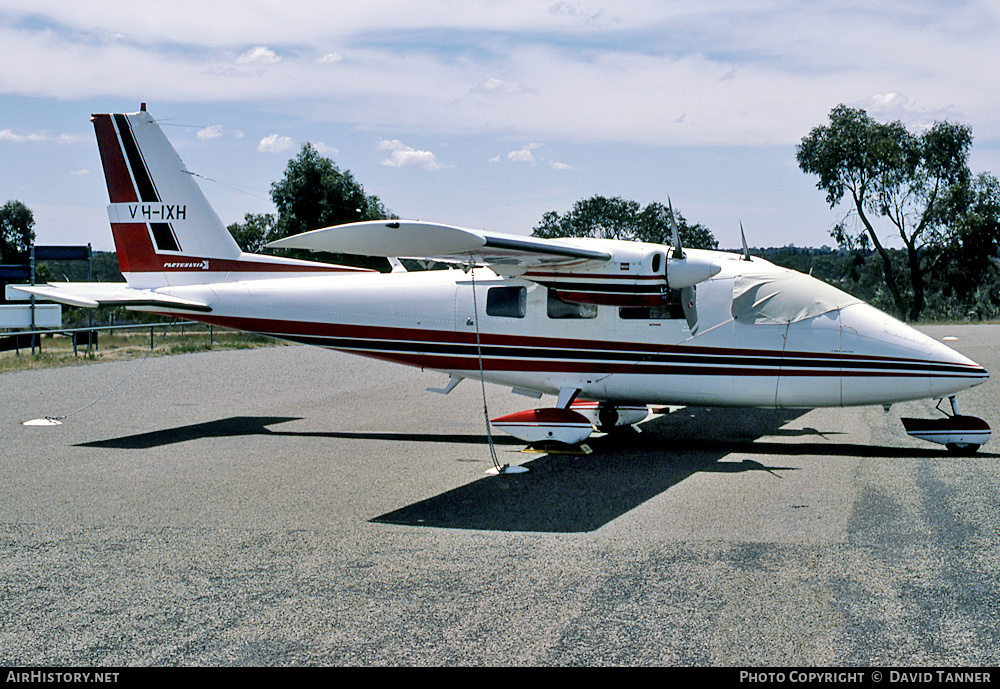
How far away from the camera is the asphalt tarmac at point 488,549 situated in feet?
17.1

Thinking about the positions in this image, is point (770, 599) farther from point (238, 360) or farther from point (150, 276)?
point (238, 360)

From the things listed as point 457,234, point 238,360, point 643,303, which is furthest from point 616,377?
point 238,360

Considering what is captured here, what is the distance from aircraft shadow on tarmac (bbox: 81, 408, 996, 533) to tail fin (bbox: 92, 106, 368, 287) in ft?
8.92

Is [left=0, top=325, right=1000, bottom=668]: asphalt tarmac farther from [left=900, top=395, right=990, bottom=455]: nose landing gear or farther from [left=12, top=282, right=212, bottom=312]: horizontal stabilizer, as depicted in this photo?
[left=12, top=282, right=212, bottom=312]: horizontal stabilizer

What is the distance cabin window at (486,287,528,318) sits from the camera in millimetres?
12859

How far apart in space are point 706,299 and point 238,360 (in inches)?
716

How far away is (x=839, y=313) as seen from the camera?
1170cm

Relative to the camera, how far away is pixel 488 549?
720 cm

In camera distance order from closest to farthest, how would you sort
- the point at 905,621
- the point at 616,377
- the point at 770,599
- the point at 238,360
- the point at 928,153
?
1. the point at 905,621
2. the point at 770,599
3. the point at 616,377
4. the point at 238,360
5. the point at 928,153

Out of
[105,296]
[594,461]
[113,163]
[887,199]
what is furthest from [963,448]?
[887,199]

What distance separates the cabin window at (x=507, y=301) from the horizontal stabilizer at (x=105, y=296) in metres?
4.78

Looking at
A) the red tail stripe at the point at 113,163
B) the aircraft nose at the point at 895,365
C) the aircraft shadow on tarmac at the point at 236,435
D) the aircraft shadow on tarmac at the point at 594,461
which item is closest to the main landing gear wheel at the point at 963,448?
the aircraft shadow on tarmac at the point at 594,461

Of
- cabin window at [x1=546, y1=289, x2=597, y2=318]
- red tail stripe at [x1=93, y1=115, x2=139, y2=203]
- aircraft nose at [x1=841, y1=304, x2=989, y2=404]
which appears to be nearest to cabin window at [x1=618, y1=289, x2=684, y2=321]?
cabin window at [x1=546, y1=289, x2=597, y2=318]

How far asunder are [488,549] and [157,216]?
33.8ft
